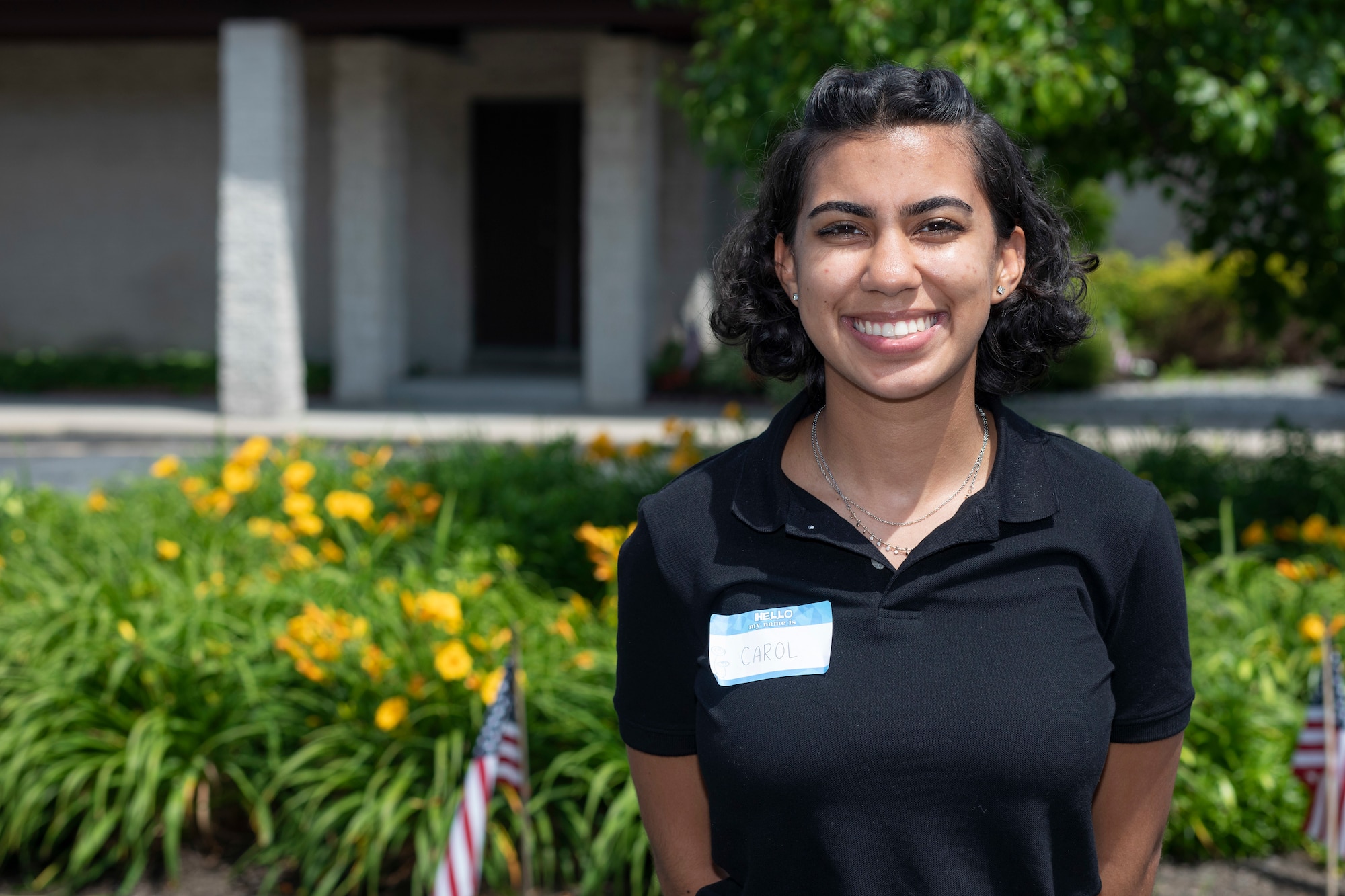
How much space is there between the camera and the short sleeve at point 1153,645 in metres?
1.78

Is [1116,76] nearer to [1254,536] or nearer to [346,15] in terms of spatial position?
[1254,536]

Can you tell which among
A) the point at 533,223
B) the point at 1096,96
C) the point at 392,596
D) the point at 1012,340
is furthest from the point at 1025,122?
the point at 533,223

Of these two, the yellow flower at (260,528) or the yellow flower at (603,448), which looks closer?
the yellow flower at (260,528)

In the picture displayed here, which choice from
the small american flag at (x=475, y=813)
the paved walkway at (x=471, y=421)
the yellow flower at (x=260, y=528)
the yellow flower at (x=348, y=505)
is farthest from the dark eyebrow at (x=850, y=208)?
the paved walkway at (x=471, y=421)

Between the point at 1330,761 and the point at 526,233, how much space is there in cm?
1394

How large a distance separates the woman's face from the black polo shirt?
0.19 m

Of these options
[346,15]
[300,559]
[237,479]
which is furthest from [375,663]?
[346,15]

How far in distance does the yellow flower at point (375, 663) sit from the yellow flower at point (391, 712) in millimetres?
117

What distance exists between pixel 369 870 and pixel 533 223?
44.1ft

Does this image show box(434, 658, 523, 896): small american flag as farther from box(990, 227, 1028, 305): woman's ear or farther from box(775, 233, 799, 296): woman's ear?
box(990, 227, 1028, 305): woman's ear

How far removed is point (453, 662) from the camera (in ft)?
12.0

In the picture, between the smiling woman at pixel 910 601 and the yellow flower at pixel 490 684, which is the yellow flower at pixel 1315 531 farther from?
the smiling woman at pixel 910 601

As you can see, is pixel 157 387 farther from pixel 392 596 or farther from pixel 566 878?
pixel 566 878

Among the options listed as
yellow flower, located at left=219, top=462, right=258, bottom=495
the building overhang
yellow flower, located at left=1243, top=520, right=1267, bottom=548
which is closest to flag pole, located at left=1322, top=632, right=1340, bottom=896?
yellow flower, located at left=1243, top=520, right=1267, bottom=548
